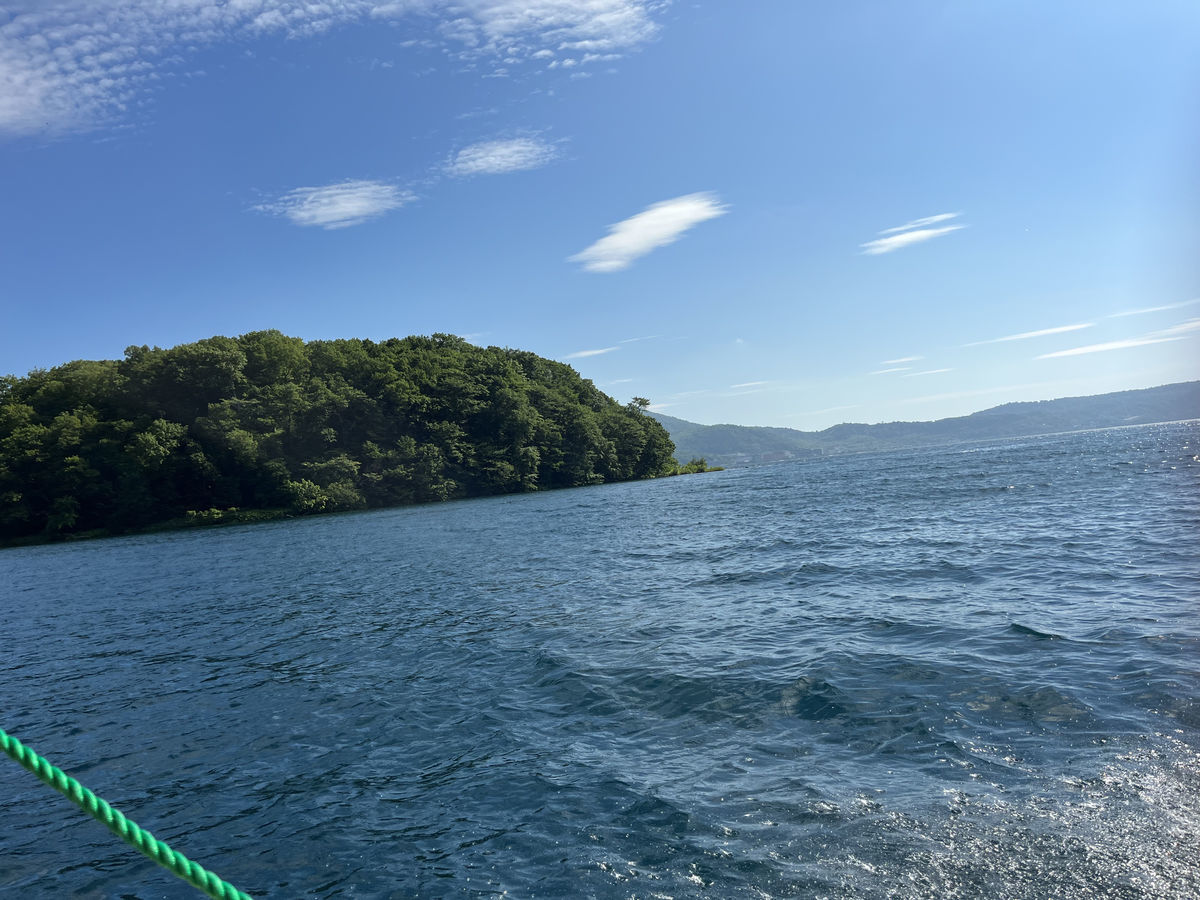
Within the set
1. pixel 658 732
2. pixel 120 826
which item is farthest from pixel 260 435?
pixel 120 826

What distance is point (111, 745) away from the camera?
36.6ft

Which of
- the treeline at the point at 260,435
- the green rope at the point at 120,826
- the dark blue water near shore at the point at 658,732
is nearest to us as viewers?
the green rope at the point at 120,826

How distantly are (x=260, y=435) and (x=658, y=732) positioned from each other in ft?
285

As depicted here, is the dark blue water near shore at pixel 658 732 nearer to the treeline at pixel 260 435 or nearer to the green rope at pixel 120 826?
the green rope at pixel 120 826

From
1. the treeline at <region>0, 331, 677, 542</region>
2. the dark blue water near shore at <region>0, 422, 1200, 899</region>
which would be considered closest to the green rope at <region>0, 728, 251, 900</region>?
the dark blue water near shore at <region>0, 422, 1200, 899</region>

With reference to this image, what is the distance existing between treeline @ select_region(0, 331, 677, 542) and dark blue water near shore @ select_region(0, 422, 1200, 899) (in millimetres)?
65794

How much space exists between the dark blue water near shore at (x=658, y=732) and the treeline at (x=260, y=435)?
65.8 m

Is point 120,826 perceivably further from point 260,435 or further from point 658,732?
point 260,435

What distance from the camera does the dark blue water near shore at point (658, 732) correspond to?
6723 mm

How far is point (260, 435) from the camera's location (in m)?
85.2

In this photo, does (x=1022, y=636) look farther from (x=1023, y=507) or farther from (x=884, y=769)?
(x=1023, y=507)

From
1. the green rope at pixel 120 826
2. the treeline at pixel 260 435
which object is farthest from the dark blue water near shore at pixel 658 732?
the treeline at pixel 260 435

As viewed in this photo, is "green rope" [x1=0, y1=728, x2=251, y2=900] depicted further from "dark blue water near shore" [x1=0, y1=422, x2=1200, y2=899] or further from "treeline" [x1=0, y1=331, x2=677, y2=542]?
"treeline" [x1=0, y1=331, x2=677, y2=542]

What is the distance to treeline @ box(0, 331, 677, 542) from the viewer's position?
7850cm
